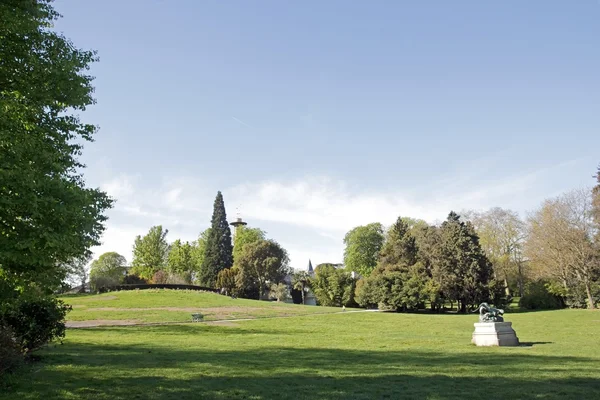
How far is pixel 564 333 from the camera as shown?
2288 centimetres

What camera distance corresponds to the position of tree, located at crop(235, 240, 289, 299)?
7038cm

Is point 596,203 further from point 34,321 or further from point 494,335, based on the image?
point 34,321

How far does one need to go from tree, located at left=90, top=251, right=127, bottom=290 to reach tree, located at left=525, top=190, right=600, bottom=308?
6545 cm

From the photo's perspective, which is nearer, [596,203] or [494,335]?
[494,335]

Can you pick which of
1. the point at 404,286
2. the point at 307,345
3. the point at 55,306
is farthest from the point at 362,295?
the point at 55,306

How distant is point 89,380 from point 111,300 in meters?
38.8

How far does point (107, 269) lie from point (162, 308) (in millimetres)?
61587

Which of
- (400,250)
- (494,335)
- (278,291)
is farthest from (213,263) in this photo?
(494,335)

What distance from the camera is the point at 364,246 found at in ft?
271

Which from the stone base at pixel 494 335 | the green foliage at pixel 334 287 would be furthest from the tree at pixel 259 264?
the stone base at pixel 494 335

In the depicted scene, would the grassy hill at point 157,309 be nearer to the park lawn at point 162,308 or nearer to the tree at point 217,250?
the park lawn at point 162,308

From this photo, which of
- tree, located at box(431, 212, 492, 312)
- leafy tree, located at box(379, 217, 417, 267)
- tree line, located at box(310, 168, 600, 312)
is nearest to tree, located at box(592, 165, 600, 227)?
tree line, located at box(310, 168, 600, 312)

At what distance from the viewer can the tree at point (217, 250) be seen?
259 ft

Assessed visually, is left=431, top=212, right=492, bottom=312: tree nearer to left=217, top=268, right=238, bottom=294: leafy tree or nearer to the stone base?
left=217, top=268, right=238, bottom=294: leafy tree
